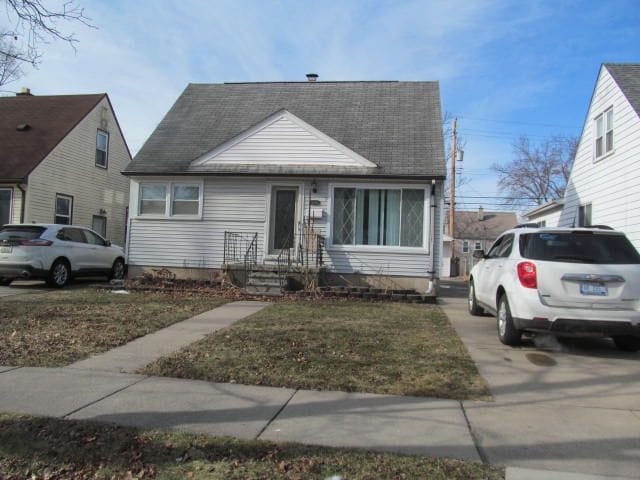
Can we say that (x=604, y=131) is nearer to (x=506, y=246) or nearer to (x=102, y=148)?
(x=506, y=246)

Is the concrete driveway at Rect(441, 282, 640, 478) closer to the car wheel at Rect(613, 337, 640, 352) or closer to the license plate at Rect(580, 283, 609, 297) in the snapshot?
the car wheel at Rect(613, 337, 640, 352)

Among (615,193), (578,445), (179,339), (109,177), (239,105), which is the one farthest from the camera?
(109,177)

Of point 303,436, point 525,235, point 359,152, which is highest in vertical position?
→ point 359,152

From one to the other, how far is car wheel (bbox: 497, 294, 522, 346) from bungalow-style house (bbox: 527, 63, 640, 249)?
7285 millimetres

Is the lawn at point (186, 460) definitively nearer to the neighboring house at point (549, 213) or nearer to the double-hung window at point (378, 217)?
the double-hung window at point (378, 217)

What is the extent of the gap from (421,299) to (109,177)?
658 inches

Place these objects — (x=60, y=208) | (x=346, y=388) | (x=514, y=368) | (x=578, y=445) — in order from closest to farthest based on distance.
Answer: (x=578, y=445) → (x=346, y=388) → (x=514, y=368) → (x=60, y=208)

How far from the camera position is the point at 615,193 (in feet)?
44.7

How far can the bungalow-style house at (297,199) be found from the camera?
13.1 m

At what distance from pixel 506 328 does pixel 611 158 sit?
984 centimetres

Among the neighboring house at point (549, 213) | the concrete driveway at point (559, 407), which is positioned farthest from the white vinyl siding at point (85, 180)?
the neighboring house at point (549, 213)

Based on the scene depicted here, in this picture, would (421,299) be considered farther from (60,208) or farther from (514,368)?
(60,208)

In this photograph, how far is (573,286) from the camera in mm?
6336

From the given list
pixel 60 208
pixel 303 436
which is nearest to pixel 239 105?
pixel 60 208
